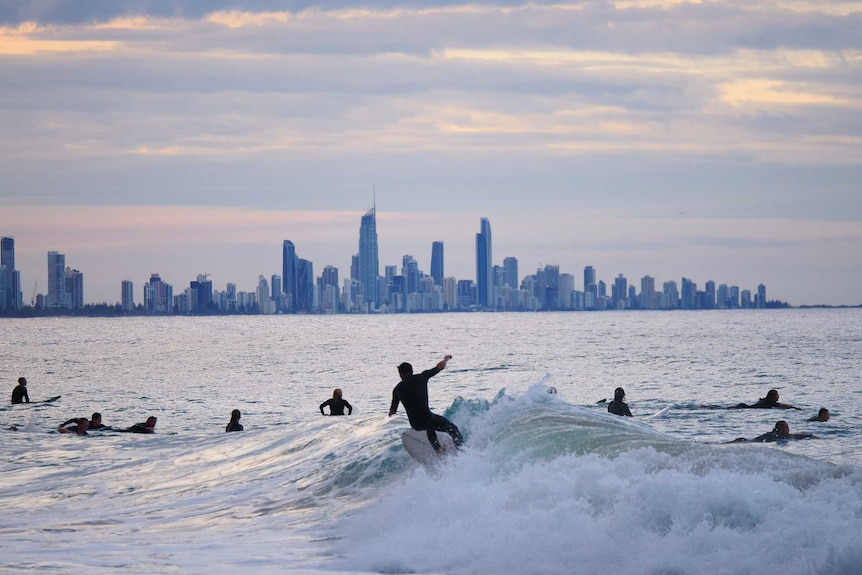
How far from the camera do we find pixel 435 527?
40.1 ft

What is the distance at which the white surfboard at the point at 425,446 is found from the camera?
15.4 m

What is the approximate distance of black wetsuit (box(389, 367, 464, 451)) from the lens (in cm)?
1534

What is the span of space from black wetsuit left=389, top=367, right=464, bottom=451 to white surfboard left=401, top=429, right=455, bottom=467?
80 millimetres

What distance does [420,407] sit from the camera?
50.5ft

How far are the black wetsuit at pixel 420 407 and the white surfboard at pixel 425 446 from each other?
8cm

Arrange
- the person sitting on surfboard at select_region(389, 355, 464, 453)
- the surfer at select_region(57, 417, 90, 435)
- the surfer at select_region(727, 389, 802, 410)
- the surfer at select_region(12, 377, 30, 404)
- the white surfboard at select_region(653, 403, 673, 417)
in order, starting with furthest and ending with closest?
the surfer at select_region(12, 377, 30, 404)
the white surfboard at select_region(653, 403, 673, 417)
the surfer at select_region(727, 389, 802, 410)
the surfer at select_region(57, 417, 90, 435)
the person sitting on surfboard at select_region(389, 355, 464, 453)

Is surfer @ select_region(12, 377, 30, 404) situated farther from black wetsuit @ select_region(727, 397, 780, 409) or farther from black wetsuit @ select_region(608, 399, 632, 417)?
black wetsuit @ select_region(727, 397, 780, 409)

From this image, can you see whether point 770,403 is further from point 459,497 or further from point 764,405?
point 459,497

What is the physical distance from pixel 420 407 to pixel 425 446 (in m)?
0.66

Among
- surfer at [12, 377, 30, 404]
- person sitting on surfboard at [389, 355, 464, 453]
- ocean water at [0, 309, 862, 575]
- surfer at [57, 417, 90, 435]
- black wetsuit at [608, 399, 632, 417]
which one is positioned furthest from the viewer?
surfer at [12, 377, 30, 404]

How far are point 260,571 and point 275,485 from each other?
757 centimetres

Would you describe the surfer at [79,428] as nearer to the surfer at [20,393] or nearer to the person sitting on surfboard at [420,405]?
the surfer at [20,393]

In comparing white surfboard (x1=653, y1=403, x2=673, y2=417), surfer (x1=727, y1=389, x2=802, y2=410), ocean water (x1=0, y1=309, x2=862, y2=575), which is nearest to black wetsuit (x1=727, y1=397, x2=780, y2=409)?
surfer (x1=727, y1=389, x2=802, y2=410)

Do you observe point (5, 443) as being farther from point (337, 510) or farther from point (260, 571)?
point (260, 571)
